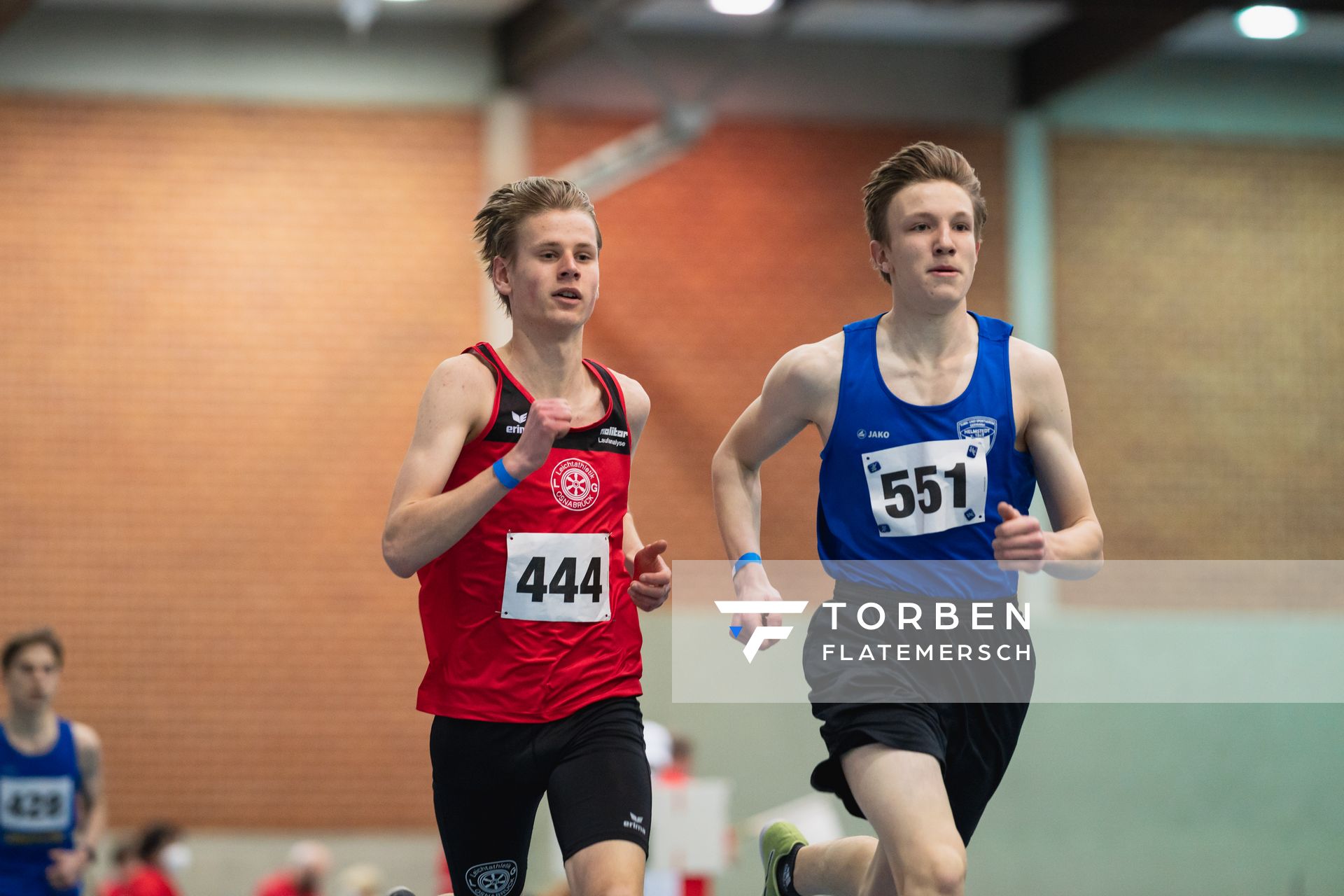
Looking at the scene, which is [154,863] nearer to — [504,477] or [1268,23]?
[504,477]

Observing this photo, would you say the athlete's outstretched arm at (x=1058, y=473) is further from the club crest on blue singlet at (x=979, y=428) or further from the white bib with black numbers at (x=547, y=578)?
the white bib with black numbers at (x=547, y=578)

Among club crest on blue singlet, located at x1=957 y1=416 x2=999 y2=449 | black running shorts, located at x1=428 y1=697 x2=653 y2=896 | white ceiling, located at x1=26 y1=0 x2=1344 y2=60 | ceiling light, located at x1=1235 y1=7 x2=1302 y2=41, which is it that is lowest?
black running shorts, located at x1=428 y1=697 x2=653 y2=896

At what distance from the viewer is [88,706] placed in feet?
34.5

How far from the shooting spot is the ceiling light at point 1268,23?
10.0 metres

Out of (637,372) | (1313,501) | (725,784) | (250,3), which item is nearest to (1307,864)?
(1313,501)

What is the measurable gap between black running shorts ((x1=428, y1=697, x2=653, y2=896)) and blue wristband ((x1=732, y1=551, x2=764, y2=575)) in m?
0.42

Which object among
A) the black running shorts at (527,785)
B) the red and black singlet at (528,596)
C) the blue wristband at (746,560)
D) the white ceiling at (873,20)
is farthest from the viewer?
the white ceiling at (873,20)

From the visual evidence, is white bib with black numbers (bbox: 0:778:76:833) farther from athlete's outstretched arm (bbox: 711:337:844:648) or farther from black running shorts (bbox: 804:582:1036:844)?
black running shorts (bbox: 804:582:1036:844)

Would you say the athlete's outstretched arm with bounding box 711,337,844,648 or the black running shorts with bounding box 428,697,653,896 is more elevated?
the athlete's outstretched arm with bounding box 711,337,844,648

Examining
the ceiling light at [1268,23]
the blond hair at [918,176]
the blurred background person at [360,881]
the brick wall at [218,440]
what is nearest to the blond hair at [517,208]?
the blond hair at [918,176]

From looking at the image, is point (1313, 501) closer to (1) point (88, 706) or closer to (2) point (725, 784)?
(2) point (725, 784)

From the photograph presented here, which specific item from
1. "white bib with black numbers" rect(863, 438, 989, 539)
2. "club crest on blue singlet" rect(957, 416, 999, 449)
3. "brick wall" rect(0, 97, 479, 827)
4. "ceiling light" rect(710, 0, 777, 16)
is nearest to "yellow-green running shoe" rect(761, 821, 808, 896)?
"white bib with black numbers" rect(863, 438, 989, 539)

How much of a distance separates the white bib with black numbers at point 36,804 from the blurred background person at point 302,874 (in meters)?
2.87

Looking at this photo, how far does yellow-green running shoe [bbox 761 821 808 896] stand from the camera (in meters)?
4.07
